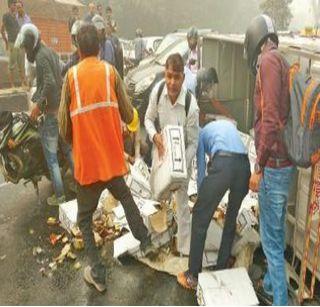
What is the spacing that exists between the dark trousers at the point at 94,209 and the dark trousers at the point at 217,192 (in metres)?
0.59

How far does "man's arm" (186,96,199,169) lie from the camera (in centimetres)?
437

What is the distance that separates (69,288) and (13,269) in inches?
29.9

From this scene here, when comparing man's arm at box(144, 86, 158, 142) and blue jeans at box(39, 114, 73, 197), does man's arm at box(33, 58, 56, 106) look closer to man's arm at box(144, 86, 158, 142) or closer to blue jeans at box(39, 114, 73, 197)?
blue jeans at box(39, 114, 73, 197)

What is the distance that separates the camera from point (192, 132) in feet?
14.5

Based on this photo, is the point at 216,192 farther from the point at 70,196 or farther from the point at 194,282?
the point at 70,196

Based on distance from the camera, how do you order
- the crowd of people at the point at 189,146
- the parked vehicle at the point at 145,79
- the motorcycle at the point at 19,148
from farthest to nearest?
the parked vehicle at the point at 145,79 < the motorcycle at the point at 19,148 < the crowd of people at the point at 189,146

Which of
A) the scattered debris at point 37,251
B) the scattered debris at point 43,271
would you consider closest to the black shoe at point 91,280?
the scattered debris at point 43,271

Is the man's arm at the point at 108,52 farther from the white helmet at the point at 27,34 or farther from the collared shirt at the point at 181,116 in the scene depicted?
the collared shirt at the point at 181,116

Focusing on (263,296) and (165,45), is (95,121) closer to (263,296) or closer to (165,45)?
(263,296)

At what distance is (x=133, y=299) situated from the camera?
4.27 m

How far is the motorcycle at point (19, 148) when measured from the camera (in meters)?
5.67

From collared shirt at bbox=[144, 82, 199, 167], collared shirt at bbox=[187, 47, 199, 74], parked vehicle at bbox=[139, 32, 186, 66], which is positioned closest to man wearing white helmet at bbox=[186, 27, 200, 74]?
collared shirt at bbox=[187, 47, 199, 74]

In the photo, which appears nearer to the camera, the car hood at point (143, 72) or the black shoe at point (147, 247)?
the black shoe at point (147, 247)

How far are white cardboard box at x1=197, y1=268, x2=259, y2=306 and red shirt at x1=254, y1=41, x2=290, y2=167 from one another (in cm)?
121
